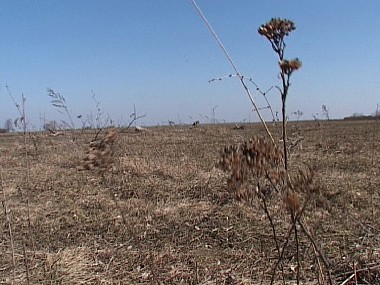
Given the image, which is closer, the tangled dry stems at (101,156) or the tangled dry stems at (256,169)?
the tangled dry stems at (256,169)

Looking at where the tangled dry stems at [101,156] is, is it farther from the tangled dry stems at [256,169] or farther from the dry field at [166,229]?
the tangled dry stems at [256,169]

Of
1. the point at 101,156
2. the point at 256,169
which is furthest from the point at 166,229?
the point at 256,169

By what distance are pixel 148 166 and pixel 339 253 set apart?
4815 mm

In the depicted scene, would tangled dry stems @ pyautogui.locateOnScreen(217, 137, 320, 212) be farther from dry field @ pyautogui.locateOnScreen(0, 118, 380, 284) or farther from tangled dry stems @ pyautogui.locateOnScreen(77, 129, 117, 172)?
tangled dry stems @ pyautogui.locateOnScreen(77, 129, 117, 172)

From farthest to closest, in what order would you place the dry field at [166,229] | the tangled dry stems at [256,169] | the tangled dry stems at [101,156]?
the dry field at [166,229]
the tangled dry stems at [101,156]
the tangled dry stems at [256,169]

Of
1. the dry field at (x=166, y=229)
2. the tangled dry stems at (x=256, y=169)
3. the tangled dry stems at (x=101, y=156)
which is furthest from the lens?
the dry field at (x=166, y=229)

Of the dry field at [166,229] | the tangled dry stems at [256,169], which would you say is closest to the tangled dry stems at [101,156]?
the dry field at [166,229]

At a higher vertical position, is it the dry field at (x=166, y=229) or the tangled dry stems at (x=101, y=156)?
the tangled dry stems at (x=101, y=156)

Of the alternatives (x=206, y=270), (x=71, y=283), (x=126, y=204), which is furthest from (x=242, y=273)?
(x=126, y=204)

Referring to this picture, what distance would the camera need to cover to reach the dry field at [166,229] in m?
3.25

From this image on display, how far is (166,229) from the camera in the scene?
4.69 m

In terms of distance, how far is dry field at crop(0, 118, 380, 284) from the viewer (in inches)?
128

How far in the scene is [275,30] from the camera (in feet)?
4.66

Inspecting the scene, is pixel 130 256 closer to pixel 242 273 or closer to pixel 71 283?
pixel 71 283
